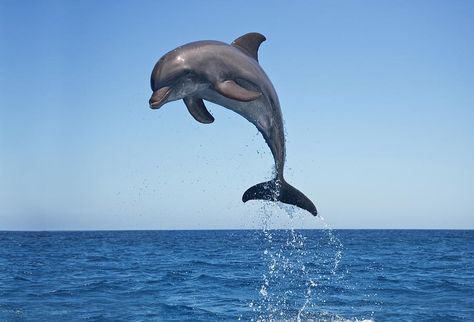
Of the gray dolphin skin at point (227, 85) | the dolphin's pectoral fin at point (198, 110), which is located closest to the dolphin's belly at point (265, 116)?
the gray dolphin skin at point (227, 85)

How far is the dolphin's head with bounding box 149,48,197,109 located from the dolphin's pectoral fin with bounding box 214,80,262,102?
289 millimetres

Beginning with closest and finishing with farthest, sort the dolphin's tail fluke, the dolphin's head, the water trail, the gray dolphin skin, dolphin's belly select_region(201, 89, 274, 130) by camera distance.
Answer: the dolphin's head
the gray dolphin skin
dolphin's belly select_region(201, 89, 274, 130)
the dolphin's tail fluke
the water trail

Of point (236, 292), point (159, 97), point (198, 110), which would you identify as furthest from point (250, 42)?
point (236, 292)

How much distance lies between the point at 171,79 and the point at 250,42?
180 cm

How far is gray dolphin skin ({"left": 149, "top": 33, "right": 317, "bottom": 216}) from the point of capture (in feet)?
20.0

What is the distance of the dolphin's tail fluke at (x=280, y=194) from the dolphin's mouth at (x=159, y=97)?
109 inches

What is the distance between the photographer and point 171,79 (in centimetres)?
605

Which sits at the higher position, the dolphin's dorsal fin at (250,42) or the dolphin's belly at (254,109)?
the dolphin's dorsal fin at (250,42)

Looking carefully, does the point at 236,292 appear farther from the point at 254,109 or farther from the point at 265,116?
the point at 254,109

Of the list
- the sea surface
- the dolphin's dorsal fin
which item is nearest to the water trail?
the sea surface

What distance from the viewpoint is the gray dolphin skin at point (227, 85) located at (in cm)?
611

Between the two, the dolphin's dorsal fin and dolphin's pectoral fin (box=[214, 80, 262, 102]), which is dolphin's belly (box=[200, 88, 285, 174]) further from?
the dolphin's dorsal fin

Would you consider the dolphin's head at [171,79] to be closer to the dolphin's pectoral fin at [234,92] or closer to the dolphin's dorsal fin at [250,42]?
the dolphin's pectoral fin at [234,92]

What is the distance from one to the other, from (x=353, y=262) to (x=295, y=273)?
722 centimetres
